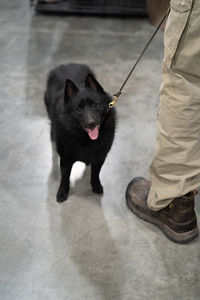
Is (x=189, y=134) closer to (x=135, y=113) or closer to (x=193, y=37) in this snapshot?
(x=193, y=37)

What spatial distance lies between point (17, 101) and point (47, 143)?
2.01ft

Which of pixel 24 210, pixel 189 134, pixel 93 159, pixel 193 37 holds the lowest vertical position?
pixel 24 210

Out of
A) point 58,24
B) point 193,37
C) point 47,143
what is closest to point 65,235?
point 47,143

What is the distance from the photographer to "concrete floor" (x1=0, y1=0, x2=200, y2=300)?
4.51ft

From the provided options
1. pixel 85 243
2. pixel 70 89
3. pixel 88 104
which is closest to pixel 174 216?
pixel 85 243

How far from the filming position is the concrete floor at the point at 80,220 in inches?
54.1

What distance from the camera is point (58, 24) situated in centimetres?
394

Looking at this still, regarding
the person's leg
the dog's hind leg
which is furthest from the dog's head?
the dog's hind leg

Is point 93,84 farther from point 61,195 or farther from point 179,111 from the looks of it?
point 61,195

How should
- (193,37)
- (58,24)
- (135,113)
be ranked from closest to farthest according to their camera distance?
(193,37) → (135,113) → (58,24)

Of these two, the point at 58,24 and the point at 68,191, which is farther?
the point at 58,24

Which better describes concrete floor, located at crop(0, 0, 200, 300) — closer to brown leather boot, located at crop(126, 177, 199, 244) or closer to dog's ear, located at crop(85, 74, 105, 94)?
brown leather boot, located at crop(126, 177, 199, 244)

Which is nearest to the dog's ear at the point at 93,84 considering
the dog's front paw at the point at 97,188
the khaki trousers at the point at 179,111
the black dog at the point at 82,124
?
the black dog at the point at 82,124

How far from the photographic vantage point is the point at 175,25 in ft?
3.55
